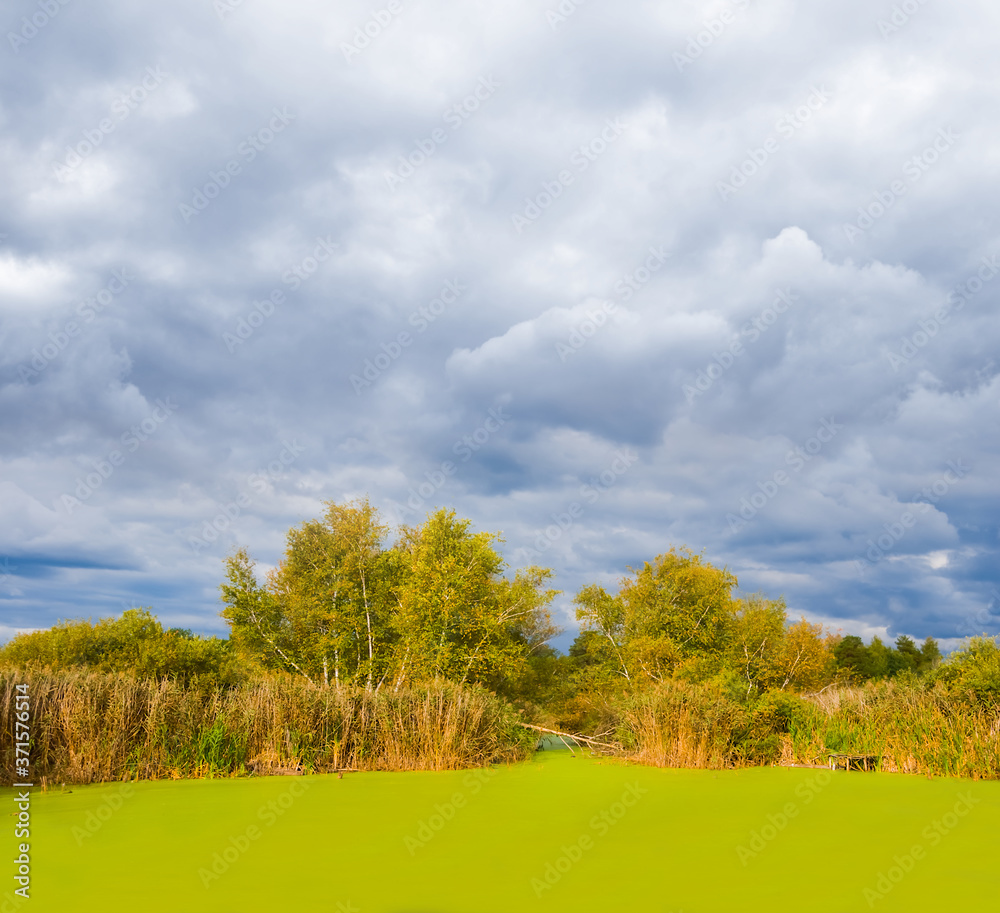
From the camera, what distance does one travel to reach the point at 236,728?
12.9m

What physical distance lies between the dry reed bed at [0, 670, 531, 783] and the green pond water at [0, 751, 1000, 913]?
1.09 m

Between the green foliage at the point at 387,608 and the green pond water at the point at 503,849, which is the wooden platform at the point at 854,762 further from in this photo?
the green foliage at the point at 387,608

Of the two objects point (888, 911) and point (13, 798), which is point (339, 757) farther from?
point (888, 911)

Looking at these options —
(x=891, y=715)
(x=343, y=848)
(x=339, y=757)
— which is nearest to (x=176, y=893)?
(x=343, y=848)

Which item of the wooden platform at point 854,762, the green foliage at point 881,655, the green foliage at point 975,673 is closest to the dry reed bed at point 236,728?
the wooden platform at point 854,762

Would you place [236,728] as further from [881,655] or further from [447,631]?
[881,655]

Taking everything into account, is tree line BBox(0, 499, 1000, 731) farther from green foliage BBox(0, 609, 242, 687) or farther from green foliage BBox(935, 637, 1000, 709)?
green foliage BBox(935, 637, 1000, 709)

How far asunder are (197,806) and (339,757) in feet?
17.3

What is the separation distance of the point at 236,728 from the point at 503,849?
7747 mm

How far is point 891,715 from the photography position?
14641 mm

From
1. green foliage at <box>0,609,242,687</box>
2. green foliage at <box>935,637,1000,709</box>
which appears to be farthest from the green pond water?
green foliage at <box>0,609,242,687</box>

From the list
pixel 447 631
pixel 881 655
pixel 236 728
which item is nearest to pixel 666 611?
pixel 447 631

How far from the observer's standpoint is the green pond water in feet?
17.4

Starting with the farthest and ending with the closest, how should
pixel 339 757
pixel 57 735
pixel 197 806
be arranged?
pixel 339 757
pixel 57 735
pixel 197 806
